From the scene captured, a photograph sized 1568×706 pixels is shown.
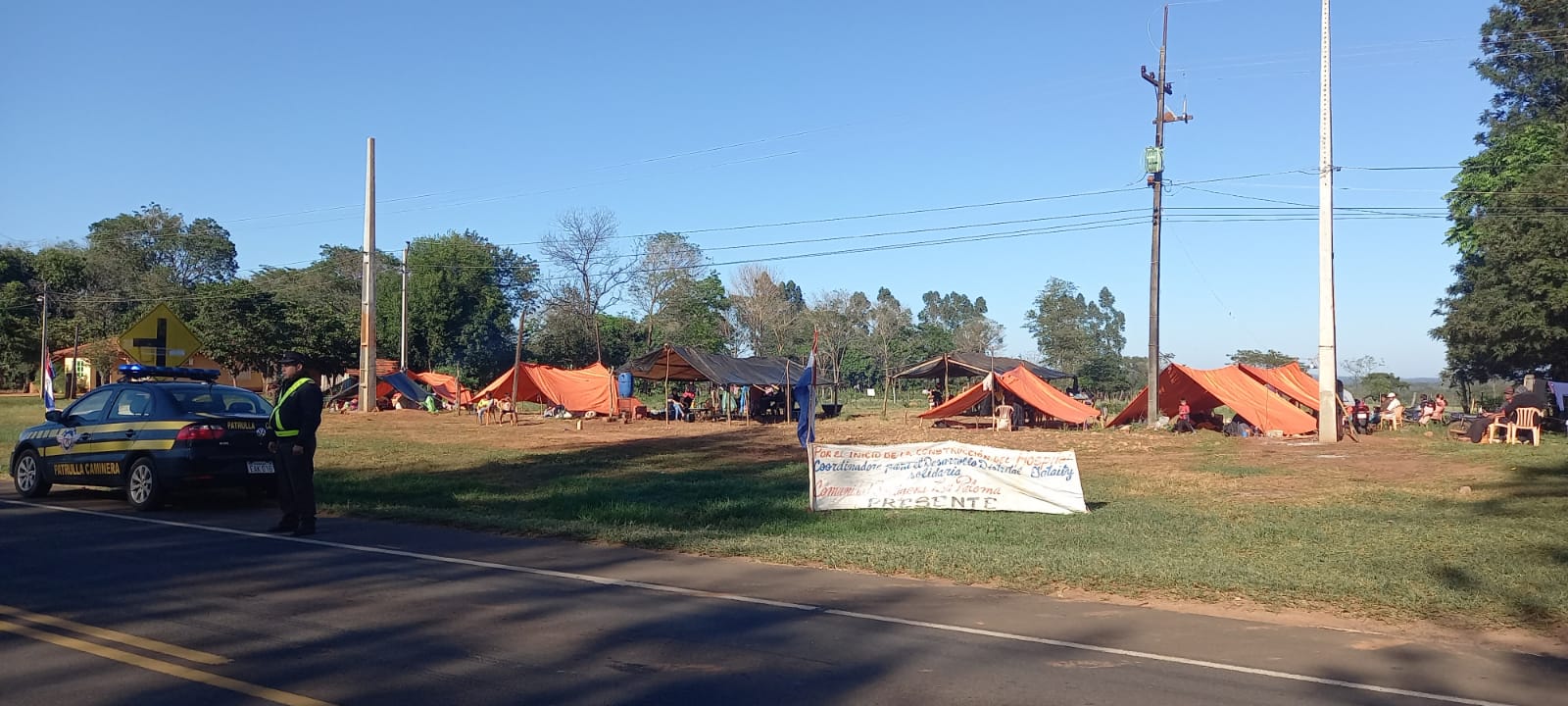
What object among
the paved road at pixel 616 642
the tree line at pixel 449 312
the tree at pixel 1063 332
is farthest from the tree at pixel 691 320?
the paved road at pixel 616 642

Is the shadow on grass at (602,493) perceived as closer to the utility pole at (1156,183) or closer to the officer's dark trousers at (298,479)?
the officer's dark trousers at (298,479)

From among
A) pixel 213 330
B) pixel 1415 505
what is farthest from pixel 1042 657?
pixel 213 330

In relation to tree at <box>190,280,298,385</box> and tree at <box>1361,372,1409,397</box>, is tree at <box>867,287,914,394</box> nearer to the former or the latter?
tree at <box>1361,372,1409,397</box>

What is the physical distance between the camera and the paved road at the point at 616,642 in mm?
5707

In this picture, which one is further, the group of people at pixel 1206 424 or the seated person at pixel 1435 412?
the seated person at pixel 1435 412

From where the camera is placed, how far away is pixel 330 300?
259 feet

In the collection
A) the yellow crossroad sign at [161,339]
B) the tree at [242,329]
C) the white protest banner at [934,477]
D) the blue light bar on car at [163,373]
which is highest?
the tree at [242,329]

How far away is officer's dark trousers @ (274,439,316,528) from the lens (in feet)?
35.2

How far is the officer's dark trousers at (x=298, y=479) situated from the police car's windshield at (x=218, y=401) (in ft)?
7.82

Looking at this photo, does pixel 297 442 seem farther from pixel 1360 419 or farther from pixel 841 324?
pixel 841 324

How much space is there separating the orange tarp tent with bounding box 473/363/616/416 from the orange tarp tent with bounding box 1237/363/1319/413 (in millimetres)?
21152

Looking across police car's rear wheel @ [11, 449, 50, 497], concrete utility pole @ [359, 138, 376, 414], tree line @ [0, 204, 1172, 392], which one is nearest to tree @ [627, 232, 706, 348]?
tree line @ [0, 204, 1172, 392]

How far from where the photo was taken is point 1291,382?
32.3 m

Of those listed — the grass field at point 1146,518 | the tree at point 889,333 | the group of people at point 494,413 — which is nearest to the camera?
the grass field at point 1146,518
